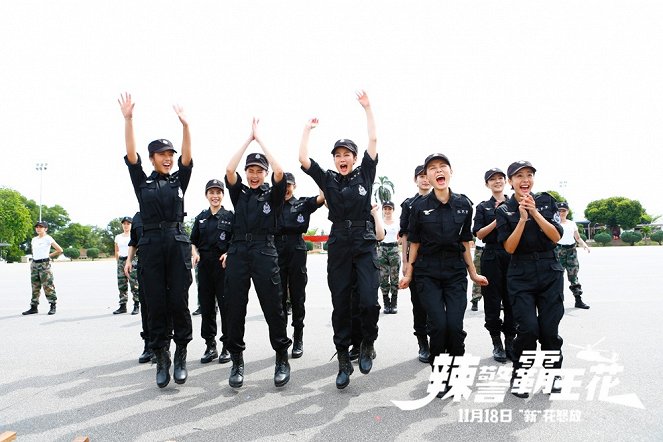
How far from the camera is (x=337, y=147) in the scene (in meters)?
4.60

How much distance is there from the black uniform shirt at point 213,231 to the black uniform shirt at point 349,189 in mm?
1529

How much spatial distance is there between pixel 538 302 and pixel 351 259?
1.77 metres

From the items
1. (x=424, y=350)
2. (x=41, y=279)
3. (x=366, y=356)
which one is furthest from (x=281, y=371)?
(x=41, y=279)

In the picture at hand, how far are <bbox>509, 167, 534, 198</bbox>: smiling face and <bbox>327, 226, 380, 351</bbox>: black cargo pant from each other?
4.70 feet

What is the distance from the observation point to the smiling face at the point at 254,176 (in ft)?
15.3

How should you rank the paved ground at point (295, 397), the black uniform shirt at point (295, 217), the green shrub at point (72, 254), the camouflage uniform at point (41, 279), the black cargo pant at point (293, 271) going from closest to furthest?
the paved ground at point (295, 397) → the black cargo pant at point (293, 271) → the black uniform shirt at point (295, 217) → the camouflage uniform at point (41, 279) → the green shrub at point (72, 254)

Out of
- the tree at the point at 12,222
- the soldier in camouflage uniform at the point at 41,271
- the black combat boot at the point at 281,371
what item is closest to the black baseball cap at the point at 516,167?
the black combat boot at the point at 281,371

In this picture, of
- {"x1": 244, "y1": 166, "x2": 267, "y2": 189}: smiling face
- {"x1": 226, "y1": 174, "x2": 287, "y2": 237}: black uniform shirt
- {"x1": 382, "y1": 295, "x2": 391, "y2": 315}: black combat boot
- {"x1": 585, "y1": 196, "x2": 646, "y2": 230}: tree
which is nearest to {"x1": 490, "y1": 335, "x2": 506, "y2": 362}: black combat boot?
{"x1": 226, "y1": 174, "x2": 287, "y2": 237}: black uniform shirt

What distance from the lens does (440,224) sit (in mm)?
4316

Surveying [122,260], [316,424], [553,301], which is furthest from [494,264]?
[122,260]

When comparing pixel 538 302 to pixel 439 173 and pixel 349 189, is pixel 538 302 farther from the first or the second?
pixel 349 189

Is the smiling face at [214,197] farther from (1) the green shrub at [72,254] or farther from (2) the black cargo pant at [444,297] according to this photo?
(1) the green shrub at [72,254]

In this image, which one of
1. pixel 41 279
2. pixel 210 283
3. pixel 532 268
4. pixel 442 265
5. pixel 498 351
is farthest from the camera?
pixel 41 279

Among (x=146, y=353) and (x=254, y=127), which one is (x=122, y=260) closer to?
(x=146, y=353)
